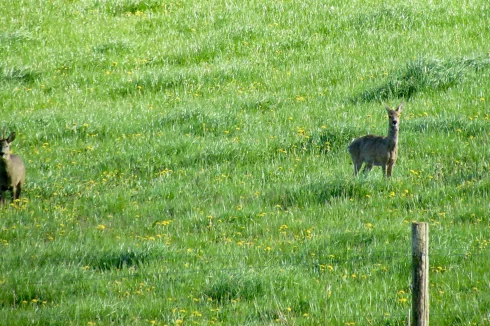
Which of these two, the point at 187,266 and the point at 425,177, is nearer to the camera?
the point at 187,266

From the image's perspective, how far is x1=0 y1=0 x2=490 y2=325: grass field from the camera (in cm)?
959

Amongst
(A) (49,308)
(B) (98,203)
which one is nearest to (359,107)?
(B) (98,203)

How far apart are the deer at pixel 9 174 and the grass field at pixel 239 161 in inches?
11.1

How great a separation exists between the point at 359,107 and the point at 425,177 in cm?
427

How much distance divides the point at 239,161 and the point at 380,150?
103 inches

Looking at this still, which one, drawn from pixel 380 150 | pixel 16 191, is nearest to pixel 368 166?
pixel 380 150

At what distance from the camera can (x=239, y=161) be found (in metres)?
15.5

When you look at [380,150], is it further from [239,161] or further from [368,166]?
[239,161]

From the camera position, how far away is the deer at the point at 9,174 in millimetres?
14266

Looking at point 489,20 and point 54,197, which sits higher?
point 489,20

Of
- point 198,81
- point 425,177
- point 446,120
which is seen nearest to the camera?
point 425,177

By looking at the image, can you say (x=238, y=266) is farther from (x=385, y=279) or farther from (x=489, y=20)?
(x=489, y=20)

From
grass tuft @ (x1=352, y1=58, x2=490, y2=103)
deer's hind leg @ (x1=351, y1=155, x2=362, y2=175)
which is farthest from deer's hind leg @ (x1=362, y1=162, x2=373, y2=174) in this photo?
grass tuft @ (x1=352, y1=58, x2=490, y2=103)

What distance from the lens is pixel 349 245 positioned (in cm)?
1100
